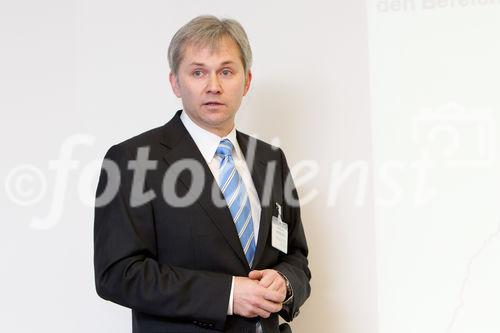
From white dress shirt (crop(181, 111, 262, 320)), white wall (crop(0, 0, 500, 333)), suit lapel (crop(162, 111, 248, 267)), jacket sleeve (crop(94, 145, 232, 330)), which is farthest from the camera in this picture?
white wall (crop(0, 0, 500, 333))

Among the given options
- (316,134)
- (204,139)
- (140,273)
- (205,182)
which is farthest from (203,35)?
(316,134)

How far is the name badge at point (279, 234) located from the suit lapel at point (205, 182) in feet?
0.51

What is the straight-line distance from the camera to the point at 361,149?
2350 mm

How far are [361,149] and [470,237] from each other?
496mm

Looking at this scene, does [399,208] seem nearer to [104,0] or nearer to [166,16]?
[166,16]

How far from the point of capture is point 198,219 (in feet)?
5.43

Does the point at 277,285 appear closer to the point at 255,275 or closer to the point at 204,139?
the point at 255,275

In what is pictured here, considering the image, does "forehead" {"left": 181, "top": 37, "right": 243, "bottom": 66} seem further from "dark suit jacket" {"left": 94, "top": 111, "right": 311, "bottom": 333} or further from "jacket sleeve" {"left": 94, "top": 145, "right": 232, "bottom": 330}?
"jacket sleeve" {"left": 94, "top": 145, "right": 232, "bottom": 330}

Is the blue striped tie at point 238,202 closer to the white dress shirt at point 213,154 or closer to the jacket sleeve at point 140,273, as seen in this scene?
the white dress shirt at point 213,154

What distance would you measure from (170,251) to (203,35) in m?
0.61

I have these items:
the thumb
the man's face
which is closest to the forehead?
the man's face

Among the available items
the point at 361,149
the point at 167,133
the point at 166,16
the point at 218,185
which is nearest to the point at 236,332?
the point at 218,185

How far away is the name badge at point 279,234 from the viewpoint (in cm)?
182

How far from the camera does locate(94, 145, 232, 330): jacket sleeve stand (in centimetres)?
156
